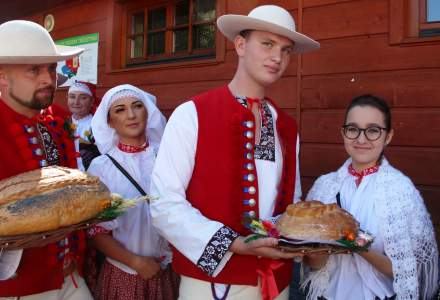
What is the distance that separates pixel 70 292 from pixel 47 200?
0.67 metres

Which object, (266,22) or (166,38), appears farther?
(166,38)

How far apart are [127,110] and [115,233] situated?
73 cm

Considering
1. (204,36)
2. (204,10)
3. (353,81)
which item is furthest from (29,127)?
(204,10)

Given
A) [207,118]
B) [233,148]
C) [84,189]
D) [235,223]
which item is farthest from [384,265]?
[84,189]

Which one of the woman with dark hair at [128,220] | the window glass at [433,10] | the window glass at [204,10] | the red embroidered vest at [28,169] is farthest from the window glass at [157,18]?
the red embroidered vest at [28,169]

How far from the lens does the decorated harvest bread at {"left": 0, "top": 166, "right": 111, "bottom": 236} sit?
149 cm

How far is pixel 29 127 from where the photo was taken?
1902 mm

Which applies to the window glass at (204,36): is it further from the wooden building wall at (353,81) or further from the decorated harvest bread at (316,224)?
the decorated harvest bread at (316,224)

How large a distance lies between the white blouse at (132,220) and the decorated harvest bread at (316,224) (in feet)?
→ 2.85

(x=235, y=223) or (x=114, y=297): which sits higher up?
(x=235, y=223)

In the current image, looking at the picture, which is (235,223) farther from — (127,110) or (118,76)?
(118,76)

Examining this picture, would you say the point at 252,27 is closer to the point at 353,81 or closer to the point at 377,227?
the point at 377,227

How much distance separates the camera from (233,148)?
6.36 feet

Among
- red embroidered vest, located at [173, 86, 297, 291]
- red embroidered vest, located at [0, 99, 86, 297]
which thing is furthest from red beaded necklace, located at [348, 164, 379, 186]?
red embroidered vest, located at [0, 99, 86, 297]
